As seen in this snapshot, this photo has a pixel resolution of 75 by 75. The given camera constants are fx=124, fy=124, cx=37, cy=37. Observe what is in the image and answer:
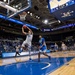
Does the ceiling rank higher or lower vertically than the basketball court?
higher

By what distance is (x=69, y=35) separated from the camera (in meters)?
31.0

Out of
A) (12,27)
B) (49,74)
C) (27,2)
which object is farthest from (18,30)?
(49,74)

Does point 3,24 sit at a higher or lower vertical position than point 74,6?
higher

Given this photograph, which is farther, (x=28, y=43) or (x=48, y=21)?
(x=48, y=21)

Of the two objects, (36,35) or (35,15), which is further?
(36,35)

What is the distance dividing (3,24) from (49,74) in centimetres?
1964

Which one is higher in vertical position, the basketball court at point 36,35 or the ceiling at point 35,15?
the ceiling at point 35,15

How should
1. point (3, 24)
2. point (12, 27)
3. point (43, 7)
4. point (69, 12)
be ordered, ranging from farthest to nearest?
point (12, 27) → point (3, 24) → point (43, 7) → point (69, 12)

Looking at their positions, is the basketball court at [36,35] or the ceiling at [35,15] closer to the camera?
the basketball court at [36,35]

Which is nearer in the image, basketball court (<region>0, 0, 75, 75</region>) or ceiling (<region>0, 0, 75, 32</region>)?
basketball court (<region>0, 0, 75, 75</region>)

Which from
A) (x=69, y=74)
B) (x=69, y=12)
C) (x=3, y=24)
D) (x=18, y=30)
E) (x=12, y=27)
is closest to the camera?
(x=69, y=74)

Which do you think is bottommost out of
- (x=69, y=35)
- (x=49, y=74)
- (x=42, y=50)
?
(x=49, y=74)

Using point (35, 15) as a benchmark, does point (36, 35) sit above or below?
below

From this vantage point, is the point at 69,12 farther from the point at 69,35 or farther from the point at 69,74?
the point at 69,35
